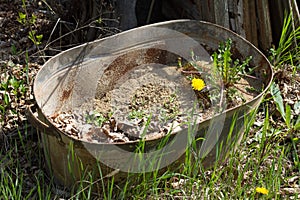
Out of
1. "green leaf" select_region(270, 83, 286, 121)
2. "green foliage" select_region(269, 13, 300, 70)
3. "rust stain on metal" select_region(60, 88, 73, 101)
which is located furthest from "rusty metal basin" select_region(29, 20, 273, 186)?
"green foliage" select_region(269, 13, 300, 70)

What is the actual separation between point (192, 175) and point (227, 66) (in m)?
0.64

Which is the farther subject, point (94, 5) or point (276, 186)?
point (94, 5)

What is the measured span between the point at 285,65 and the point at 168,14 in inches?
39.5

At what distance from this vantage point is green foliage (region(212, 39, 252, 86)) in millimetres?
3153

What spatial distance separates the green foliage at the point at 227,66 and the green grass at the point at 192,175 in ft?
0.78

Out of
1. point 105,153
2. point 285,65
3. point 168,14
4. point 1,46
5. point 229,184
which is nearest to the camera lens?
point 105,153

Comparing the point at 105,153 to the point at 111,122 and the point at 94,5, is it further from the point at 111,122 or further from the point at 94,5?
the point at 94,5

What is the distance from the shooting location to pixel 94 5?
365 centimetres

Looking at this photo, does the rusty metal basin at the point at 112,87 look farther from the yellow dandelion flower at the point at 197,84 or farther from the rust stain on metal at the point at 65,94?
the yellow dandelion flower at the point at 197,84

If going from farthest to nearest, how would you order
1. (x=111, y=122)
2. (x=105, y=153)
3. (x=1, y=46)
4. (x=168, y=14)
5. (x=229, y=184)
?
(x=168, y=14), (x=1, y=46), (x=111, y=122), (x=229, y=184), (x=105, y=153)

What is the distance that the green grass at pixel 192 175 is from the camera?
2.76 metres

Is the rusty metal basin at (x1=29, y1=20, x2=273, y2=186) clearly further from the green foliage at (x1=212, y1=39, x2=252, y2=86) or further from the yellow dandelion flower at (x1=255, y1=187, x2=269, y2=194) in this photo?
the yellow dandelion flower at (x1=255, y1=187, x2=269, y2=194)

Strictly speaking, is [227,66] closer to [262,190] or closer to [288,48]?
[288,48]

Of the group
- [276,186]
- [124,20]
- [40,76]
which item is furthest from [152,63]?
[276,186]
